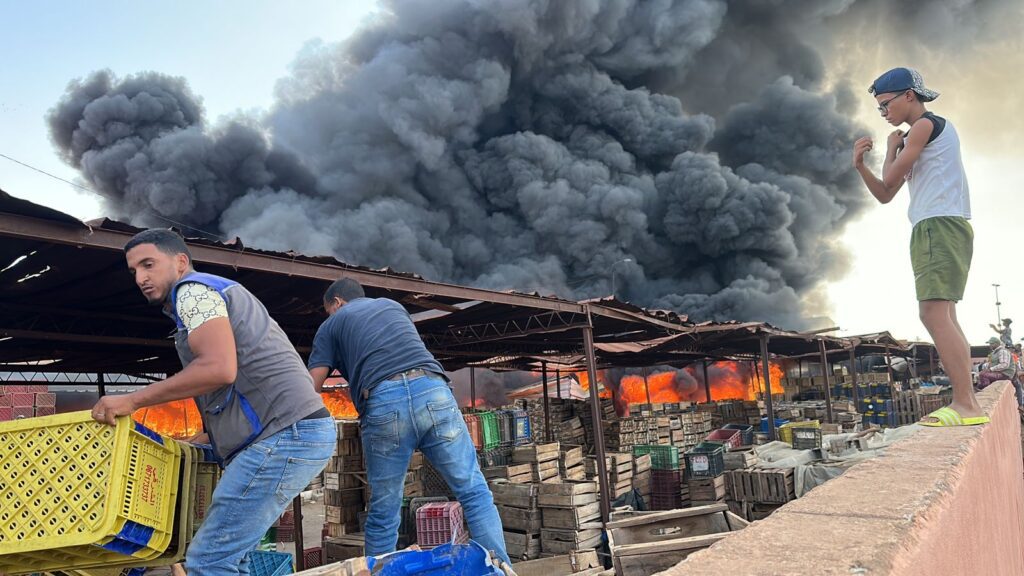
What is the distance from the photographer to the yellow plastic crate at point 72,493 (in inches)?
82.4

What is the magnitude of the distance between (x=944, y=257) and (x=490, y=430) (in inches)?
463

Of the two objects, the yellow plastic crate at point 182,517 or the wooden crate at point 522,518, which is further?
the wooden crate at point 522,518

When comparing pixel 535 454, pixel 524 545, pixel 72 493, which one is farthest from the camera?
pixel 535 454

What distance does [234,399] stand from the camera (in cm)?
251

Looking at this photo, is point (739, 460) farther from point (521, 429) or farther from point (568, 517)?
point (521, 429)

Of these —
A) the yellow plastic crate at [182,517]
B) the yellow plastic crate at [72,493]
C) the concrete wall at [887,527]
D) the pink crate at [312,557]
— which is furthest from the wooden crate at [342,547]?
the concrete wall at [887,527]

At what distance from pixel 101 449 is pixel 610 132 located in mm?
53587

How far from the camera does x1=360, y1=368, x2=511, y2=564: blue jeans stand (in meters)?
3.31

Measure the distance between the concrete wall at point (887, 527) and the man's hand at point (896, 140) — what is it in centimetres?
168

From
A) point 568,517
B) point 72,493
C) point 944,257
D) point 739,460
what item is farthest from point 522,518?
point 72,493

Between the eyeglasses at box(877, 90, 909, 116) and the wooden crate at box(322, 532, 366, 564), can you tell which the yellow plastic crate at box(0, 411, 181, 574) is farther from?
the wooden crate at box(322, 532, 366, 564)

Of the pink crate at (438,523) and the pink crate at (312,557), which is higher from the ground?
the pink crate at (438,523)

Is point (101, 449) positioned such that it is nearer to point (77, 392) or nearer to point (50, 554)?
point (50, 554)

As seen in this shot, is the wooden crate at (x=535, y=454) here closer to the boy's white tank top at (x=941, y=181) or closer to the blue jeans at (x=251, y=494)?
the boy's white tank top at (x=941, y=181)
